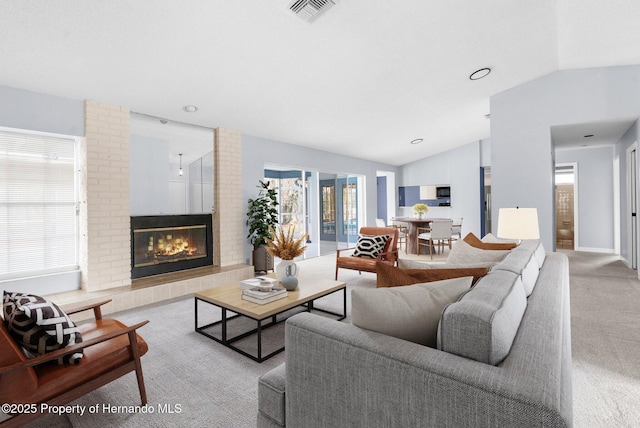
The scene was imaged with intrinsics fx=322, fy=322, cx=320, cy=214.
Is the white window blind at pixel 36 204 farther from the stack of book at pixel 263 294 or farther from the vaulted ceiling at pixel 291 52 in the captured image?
the stack of book at pixel 263 294

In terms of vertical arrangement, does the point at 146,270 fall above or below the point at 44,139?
below

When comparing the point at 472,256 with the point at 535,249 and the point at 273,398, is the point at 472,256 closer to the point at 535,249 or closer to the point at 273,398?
the point at 535,249

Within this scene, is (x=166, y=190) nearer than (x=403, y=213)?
Yes

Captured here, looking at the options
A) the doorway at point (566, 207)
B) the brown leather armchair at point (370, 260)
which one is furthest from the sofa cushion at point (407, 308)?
the doorway at point (566, 207)

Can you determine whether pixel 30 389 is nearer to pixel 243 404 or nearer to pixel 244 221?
pixel 243 404

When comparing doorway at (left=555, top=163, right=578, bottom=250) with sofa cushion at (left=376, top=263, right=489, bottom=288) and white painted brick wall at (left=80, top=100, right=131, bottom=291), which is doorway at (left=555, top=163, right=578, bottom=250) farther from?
white painted brick wall at (left=80, top=100, right=131, bottom=291)

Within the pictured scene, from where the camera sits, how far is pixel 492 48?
404 cm

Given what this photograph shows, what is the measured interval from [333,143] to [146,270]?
4298mm

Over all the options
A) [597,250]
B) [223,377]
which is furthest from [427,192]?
[223,377]

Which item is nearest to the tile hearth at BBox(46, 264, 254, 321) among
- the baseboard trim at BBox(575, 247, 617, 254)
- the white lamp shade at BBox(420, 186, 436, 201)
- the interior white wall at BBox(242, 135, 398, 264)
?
the interior white wall at BBox(242, 135, 398, 264)

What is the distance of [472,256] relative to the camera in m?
2.24

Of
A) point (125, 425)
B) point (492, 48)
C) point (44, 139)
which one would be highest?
point (492, 48)

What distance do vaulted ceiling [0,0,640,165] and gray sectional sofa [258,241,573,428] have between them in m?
2.80

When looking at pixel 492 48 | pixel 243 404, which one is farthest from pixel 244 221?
pixel 492 48
